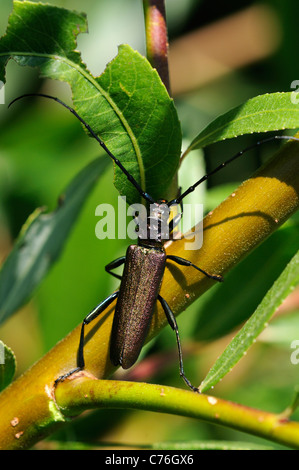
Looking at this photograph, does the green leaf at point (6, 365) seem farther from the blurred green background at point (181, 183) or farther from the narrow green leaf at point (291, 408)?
the narrow green leaf at point (291, 408)

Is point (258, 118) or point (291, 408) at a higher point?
point (258, 118)

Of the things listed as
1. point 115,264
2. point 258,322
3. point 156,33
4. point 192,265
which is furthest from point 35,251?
point 258,322

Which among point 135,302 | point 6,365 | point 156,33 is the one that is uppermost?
point 156,33

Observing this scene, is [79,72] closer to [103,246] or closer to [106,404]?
[106,404]

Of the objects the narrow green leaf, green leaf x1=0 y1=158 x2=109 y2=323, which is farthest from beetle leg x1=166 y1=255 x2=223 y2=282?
green leaf x1=0 y1=158 x2=109 y2=323

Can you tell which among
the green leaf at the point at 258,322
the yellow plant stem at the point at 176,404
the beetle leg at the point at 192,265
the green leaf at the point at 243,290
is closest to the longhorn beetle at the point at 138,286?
the beetle leg at the point at 192,265

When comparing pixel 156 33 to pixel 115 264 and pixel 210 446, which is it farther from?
pixel 210 446

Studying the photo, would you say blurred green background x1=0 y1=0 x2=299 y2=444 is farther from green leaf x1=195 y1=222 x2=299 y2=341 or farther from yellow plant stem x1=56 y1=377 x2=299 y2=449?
yellow plant stem x1=56 y1=377 x2=299 y2=449
